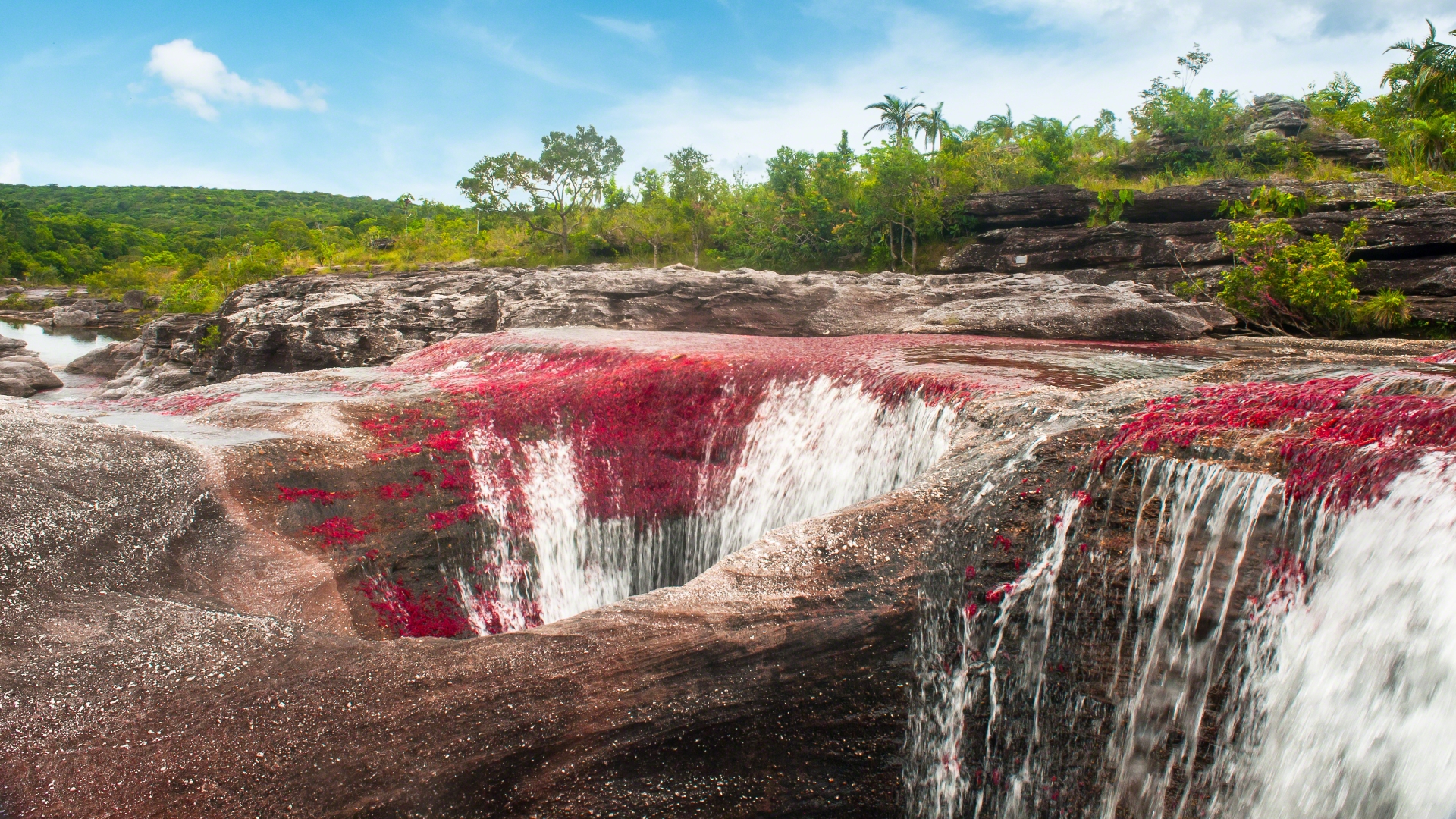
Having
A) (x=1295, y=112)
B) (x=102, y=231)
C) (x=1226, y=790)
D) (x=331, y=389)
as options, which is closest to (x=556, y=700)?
(x=1226, y=790)

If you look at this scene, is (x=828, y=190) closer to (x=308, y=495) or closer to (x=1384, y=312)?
(x=1384, y=312)

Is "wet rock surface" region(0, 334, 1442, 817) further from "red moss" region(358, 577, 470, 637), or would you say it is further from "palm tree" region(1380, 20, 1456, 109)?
"palm tree" region(1380, 20, 1456, 109)

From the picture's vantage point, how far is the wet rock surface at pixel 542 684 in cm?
342

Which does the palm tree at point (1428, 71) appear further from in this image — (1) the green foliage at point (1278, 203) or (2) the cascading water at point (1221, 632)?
(2) the cascading water at point (1221, 632)

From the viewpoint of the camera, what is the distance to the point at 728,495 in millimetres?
8781

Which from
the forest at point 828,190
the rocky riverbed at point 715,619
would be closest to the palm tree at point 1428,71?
the forest at point 828,190

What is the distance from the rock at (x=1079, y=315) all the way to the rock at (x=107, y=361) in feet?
119

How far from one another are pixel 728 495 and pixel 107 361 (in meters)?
38.1

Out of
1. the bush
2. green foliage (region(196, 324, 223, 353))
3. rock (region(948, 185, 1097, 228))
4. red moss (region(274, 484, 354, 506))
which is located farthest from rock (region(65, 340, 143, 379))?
rock (region(948, 185, 1097, 228))

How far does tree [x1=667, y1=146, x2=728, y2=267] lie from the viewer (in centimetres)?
4678

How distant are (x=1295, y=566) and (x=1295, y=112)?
132ft

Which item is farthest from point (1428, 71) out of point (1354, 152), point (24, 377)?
point (24, 377)

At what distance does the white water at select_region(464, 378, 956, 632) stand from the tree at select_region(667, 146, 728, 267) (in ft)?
121

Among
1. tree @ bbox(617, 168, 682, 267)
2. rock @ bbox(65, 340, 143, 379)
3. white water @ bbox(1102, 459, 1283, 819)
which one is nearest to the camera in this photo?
white water @ bbox(1102, 459, 1283, 819)
